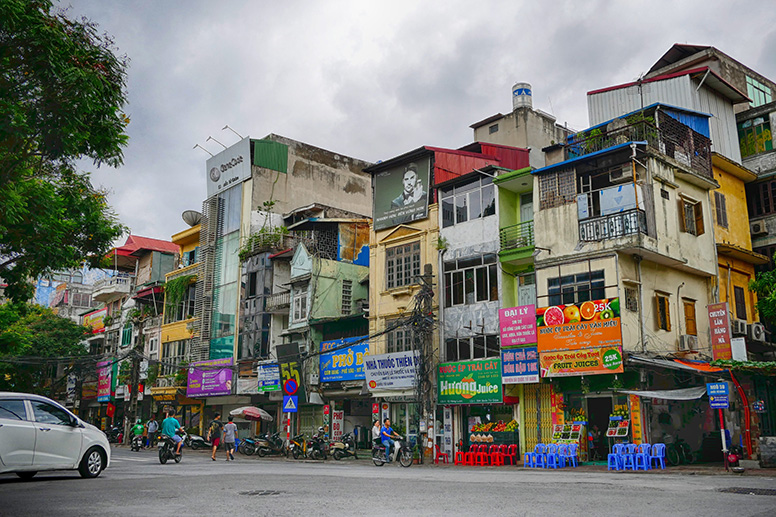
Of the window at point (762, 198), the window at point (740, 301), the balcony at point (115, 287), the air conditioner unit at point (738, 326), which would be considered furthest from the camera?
the balcony at point (115, 287)

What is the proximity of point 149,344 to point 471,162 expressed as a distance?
2932 centimetres

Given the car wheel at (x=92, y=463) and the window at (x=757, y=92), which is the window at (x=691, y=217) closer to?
the window at (x=757, y=92)

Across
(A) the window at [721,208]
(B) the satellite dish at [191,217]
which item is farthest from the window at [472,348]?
(B) the satellite dish at [191,217]

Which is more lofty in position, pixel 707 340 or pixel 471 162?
pixel 471 162

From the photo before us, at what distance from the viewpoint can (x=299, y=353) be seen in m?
34.1

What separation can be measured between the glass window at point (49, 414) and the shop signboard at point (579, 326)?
15.4 meters

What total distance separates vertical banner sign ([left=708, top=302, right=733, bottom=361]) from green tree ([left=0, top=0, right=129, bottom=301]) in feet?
62.9

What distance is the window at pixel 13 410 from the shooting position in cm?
1222

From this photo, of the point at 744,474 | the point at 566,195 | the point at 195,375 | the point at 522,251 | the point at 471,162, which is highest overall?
the point at 471,162

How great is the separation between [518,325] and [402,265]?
749 cm

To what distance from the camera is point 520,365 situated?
80.3 feet

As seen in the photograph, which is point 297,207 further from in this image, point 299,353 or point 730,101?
point 730,101

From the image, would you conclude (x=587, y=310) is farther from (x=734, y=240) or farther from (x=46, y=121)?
(x=46, y=121)

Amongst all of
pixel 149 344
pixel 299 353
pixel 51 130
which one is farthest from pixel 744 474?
pixel 149 344
